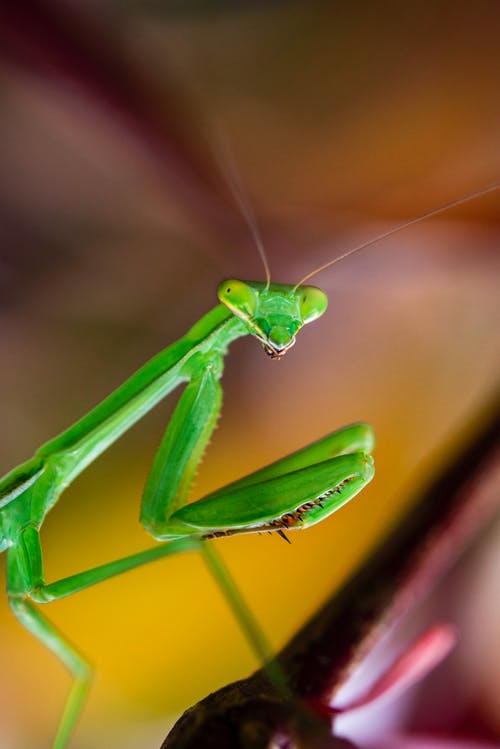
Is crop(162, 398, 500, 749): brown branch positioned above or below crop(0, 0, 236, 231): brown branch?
below

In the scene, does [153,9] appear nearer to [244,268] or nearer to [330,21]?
[330,21]

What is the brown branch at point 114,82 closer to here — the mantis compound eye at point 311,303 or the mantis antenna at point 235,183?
the mantis antenna at point 235,183

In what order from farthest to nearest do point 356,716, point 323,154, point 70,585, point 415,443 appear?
point 323,154 → point 415,443 → point 70,585 → point 356,716

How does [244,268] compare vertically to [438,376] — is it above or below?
above

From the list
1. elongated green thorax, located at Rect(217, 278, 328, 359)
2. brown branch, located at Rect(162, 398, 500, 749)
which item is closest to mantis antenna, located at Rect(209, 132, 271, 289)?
elongated green thorax, located at Rect(217, 278, 328, 359)

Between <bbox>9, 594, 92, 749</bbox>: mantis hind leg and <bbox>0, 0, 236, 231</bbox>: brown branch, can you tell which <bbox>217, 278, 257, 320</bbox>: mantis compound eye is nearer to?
<bbox>0, 0, 236, 231</bbox>: brown branch

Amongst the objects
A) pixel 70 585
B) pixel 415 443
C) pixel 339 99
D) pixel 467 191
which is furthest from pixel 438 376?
pixel 70 585

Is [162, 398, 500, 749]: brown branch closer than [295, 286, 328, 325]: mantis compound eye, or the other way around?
[162, 398, 500, 749]: brown branch

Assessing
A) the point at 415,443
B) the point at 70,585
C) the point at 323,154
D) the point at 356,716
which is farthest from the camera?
the point at 323,154
